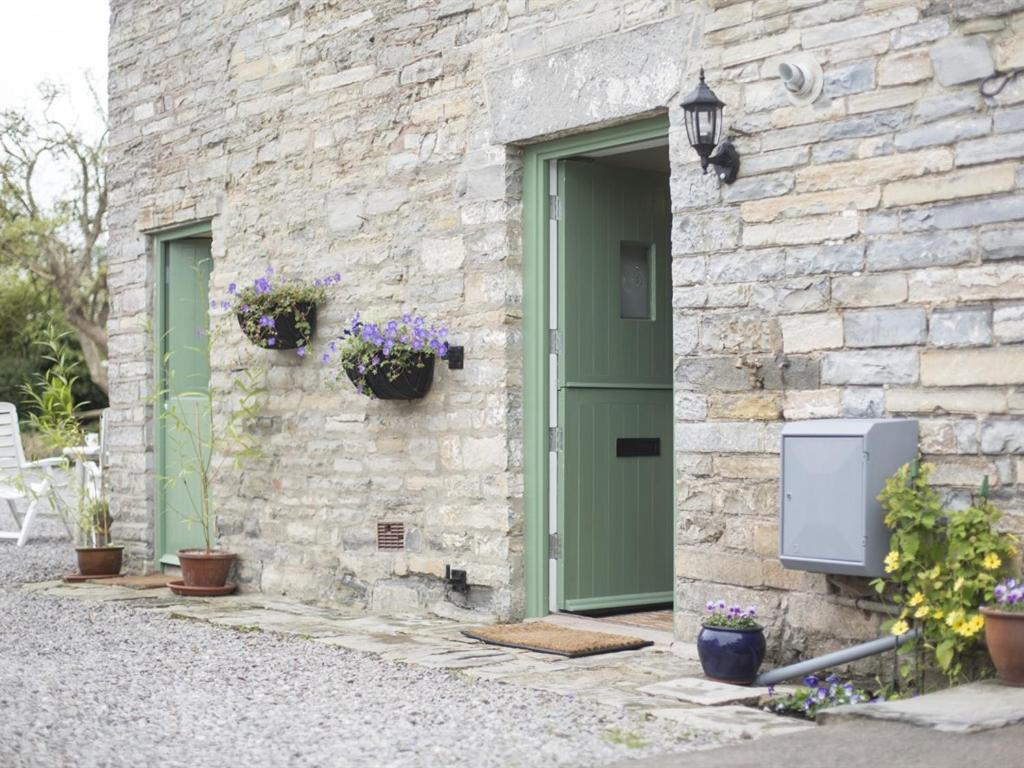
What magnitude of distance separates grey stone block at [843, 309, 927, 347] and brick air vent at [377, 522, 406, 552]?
270 cm

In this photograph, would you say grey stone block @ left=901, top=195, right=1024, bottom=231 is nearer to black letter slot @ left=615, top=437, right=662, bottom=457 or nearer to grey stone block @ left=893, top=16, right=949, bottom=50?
grey stone block @ left=893, top=16, right=949, bottom=50

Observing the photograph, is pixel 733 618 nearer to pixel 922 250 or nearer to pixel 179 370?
pixel 922 250

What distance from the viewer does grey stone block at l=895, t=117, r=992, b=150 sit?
4587 mm

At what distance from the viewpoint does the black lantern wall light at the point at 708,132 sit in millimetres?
5184

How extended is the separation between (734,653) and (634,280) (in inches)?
91.8

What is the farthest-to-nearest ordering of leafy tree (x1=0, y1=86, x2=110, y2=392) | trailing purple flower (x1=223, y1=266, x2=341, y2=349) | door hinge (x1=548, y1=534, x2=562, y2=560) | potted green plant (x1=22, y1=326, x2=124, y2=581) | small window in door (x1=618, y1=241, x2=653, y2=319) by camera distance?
leafy tree (x1=0, y1=86, x2=110, y2=392) → potted green plant (x1=22, y1=326, x2=124, y2=581) → trailing purple flower (x1=223, y1=266, x2=341, y2=349) → small window in door (x1=618, y1=241, x2=653, y2=319) → door hinge (x1=548, y1=534, x2=562, y2=560)

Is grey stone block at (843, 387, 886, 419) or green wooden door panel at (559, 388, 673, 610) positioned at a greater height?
grey stone block at (843, 387, 886, 419)

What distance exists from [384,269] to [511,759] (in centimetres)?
356

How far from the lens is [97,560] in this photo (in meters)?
8.58

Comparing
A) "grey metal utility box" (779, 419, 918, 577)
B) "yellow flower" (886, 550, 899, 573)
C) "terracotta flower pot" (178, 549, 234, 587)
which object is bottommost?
"terracotta flower pot" (178, 549, 234, 587)

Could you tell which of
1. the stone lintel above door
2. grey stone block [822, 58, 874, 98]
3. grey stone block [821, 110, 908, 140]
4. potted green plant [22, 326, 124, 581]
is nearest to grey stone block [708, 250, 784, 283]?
grey stone block [821, 110, 908, 140]

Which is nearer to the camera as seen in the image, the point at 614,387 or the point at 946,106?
the point at 946,106

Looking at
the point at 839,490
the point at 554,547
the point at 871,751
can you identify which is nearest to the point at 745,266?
the point at 839,490

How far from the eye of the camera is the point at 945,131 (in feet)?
15.3
